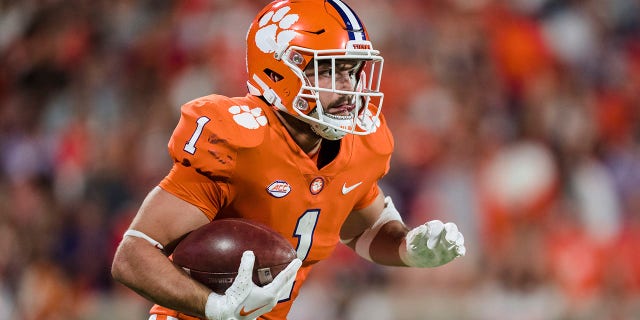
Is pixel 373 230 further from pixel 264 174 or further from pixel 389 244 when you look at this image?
pixel 264 174

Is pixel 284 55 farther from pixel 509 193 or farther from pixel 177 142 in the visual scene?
pixel 509 193

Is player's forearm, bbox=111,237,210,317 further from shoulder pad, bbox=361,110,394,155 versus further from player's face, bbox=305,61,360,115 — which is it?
shoulder pad, bbox=361,110,394,155

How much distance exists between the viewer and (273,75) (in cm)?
296

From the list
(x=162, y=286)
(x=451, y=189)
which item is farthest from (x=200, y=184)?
(x=451, y=189)

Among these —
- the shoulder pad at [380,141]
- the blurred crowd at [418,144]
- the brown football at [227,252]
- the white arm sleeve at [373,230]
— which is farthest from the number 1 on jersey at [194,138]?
the blurred crowd at [418,144]

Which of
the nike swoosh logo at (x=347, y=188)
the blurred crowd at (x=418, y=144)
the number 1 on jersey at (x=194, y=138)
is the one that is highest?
the number 1 on jersey at (x=194, y=138)

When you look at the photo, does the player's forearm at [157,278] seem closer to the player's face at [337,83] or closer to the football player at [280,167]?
the football player at [280,167]

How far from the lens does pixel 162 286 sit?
2541mm

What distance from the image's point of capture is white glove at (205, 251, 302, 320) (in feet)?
8.03

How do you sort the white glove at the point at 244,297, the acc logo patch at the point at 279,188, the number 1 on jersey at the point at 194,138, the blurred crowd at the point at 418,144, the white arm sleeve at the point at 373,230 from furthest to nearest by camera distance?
1. the blurred crowd at the point at 418,144
2. the white arm sleeve at the point at 373,230
3. the acc logo patch at the point at 279,188
4. the number 1 on jersey at the point at 194,138
5. the white glove at the point at 244,297

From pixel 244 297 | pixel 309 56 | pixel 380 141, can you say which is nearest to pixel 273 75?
pixel 309 56

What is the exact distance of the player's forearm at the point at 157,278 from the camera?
2520 millimetres

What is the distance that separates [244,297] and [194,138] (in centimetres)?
49

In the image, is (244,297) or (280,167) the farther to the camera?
(280,167)
